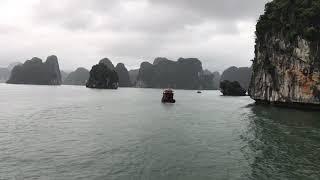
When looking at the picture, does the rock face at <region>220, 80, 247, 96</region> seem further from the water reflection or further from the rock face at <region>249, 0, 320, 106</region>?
the water reflection

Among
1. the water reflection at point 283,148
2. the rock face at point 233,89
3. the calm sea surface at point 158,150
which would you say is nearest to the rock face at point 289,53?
the water reflection at point 283,148

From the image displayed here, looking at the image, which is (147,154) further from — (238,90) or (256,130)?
(238,90)

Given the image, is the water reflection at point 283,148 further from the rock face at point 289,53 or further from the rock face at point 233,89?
the rock face at point 233,89

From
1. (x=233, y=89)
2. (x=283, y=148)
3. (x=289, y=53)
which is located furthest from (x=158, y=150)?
(x=233, y=89)

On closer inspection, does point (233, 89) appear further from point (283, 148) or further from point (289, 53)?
point (283, 148)

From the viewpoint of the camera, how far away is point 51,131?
149ft

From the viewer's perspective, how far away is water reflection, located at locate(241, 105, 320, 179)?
2714cm

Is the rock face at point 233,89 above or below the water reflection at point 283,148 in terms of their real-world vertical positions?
above

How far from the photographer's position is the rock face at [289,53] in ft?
234

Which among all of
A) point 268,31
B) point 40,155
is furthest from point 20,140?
point 268,31

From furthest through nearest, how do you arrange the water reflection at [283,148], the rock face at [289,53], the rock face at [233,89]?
the rock face at [233,89]
the rock face at [289,53]
the water reflection at [283,148]

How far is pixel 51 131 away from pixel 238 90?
438ft

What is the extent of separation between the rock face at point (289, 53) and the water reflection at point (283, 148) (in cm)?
1820

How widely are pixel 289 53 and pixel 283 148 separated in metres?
46.2
